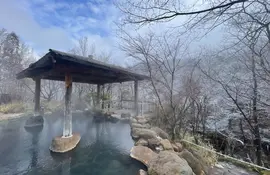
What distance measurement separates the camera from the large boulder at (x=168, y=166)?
2646 millimetres

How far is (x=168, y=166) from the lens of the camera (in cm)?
274

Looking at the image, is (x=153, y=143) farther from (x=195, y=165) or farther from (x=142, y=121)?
(x=142, y=121)

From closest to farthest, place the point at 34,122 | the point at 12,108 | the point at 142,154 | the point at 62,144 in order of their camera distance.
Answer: the point at 142,154 < the point at 62,144 < the point at 34,122 < the point at 12,108

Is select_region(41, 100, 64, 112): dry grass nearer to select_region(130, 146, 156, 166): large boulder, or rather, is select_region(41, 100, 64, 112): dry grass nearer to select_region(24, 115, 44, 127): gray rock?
select_region(24, 115, 44, 127): gray rock

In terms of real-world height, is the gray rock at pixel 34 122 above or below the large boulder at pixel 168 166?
below

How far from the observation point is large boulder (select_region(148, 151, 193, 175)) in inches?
104

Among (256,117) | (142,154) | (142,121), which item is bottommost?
(142,154)

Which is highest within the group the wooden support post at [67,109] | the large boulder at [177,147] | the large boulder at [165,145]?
the wooden support post at [67,109]

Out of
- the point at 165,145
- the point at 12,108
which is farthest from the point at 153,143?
the point at 12,108

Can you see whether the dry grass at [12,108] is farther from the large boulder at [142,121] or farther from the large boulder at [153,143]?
the large boulder at [153,143]

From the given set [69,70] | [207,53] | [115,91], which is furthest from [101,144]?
[115,91]

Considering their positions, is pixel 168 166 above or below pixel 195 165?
above

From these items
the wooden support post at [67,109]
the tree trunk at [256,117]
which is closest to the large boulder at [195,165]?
the tree trunk at [256,117]

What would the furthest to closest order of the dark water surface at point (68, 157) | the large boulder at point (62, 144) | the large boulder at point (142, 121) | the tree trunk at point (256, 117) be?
1. the large boulder at point (142, 121)
2. the large boulder at point (62, 144)
3. the tree trunk at point (256, 117)
4. the dark water surface at point (68, 157)
